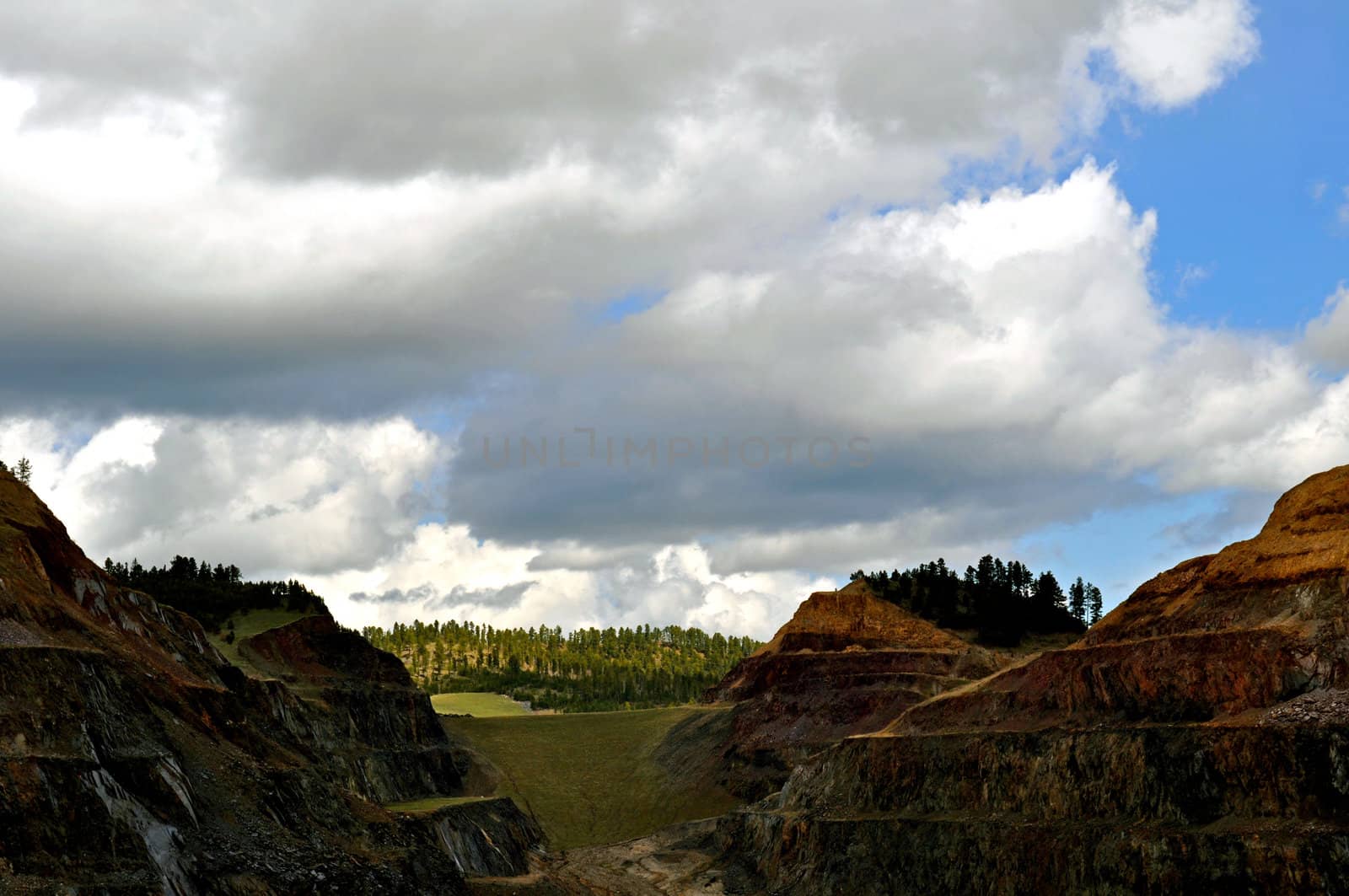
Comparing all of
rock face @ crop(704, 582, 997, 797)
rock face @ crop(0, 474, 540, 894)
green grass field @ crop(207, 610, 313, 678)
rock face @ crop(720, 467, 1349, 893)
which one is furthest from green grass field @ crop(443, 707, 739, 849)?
rock face @ crop(720, 467, 1349, 893)

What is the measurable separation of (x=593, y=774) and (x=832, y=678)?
31.7m

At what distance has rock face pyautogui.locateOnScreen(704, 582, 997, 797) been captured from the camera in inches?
5551

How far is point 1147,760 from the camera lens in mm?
74500

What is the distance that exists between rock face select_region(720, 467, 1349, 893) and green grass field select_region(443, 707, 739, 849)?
36.3m

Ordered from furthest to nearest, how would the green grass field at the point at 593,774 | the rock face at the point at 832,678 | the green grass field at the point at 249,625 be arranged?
the rock face at the point at 832,678 → the green grass field at the point at 593,774 → the green grass field at the point at 249,625

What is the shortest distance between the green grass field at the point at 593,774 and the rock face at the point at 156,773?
33.2m

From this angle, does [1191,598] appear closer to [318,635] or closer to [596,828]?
[596,828]

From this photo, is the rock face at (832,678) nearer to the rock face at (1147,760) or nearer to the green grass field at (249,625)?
the rock face at (1147,760)

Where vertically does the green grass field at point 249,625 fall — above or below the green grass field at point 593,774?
above

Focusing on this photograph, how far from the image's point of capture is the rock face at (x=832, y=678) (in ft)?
463

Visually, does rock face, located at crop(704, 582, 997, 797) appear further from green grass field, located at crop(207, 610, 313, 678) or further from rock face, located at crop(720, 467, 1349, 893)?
green grass field, located at crop(207, 610, 313, 678)

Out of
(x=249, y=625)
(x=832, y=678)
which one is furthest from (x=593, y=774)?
(x=249, y=625)

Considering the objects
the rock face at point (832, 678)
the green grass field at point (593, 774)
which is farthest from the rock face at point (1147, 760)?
the green grass field at point (593, 774)

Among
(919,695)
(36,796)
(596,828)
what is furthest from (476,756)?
(36,796)
